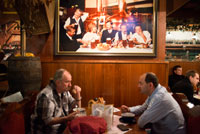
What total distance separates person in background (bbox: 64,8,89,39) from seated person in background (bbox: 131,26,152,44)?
104 centimetres

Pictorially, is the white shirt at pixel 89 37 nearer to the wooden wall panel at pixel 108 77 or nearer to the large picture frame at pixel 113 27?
the large picture frame at pixel 113 27

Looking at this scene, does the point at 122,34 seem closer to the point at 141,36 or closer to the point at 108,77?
the point at 141,36

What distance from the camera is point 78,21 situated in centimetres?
334

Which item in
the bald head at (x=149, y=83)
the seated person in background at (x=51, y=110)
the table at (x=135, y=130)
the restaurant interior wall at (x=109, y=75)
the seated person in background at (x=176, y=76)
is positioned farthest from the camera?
the seated person in background at (x=176, y=76)

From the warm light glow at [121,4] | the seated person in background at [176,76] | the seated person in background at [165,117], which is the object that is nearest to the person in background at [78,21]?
the warm light glow at [121,4]

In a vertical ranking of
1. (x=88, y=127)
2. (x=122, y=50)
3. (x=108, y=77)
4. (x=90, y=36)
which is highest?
(x=90, y=36)

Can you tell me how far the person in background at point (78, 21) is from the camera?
333 cm

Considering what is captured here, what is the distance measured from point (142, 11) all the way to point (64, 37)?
1.66 m

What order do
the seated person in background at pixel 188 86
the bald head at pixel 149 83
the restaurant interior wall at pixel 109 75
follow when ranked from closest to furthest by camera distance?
the bald head at pixel 149 83
the restaurant interior wall at pixel 109 75
the seated person in background at pixel 188 86

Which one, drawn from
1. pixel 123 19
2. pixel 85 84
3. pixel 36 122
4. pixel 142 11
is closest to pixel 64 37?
pixel 85 84

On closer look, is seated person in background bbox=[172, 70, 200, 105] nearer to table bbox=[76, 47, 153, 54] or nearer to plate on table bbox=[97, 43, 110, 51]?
table bbox=[76, 47, 153, 54]

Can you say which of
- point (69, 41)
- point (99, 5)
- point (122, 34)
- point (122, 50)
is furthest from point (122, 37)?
point (69, 41)

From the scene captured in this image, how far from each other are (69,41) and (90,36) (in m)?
0.43

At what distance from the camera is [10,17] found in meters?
5.17
